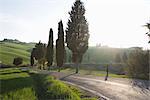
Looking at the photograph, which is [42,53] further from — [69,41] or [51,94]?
[51,94]

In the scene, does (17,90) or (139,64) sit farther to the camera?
(139,64)

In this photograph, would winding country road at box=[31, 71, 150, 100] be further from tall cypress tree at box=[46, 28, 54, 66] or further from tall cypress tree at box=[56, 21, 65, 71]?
tall cypress tree at box=[46, 28, 54, 66]

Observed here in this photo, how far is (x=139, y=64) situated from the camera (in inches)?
1645

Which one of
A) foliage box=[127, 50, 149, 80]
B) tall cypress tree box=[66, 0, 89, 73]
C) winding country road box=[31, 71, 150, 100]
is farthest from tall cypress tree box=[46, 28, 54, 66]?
winding country road box=[31, 71, 150, 100]

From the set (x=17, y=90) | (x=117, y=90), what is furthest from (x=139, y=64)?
(x=17, y=90)

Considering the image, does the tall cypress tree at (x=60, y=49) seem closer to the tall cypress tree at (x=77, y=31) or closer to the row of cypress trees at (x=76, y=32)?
the row of cypress trees at (x=76, y=32)

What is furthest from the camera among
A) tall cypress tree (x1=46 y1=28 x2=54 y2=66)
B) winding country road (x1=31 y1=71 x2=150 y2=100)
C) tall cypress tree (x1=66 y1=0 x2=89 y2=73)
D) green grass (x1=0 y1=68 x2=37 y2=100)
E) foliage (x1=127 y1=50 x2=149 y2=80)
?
tall cypress tree (x1=46 y1=28 x2=54 y2=66)

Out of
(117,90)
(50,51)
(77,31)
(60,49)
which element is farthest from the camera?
(50,51)

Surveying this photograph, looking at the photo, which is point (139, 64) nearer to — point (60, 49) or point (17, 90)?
point (60, 49)

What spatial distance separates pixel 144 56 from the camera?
41.1 m

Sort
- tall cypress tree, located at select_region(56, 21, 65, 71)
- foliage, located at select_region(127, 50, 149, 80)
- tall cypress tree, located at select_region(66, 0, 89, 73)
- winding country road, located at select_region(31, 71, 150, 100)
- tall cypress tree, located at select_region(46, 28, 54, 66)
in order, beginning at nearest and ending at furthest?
winding country road, located at select_region(31, 71, 150, 100) → foliage, located at select_region(127, 50, 149, 80) → tall cypress tree, located at select_region(66, 0, 89, 73) → tall cypress tree, located at select_region(56, 21, 65, 71) → tall cypress tree, located at select_region(46, 28, 54, 66)

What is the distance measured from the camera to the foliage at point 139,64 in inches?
1614

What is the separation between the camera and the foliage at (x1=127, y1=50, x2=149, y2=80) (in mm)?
41000

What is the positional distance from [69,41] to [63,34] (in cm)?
417
